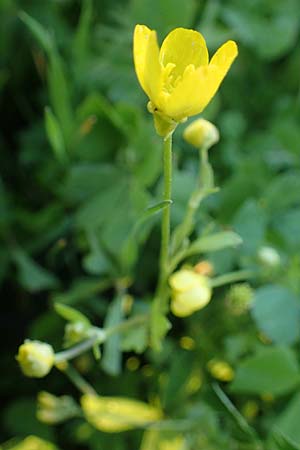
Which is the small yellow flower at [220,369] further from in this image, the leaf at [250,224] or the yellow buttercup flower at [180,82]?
the yellow buttercup flower at [180,82]

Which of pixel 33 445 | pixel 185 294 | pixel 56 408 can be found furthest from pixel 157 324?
pixel 33 445

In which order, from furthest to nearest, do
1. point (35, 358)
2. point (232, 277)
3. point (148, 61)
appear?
point (232, 277)
point (35, 358)
point (148, 61)

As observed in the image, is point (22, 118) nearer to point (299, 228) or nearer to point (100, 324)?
point (100, 324)

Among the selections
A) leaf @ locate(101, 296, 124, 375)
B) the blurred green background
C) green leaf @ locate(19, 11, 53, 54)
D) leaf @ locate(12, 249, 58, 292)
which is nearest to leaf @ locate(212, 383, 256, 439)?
the blurred green background

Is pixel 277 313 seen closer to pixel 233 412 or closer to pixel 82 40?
pixel 233 412

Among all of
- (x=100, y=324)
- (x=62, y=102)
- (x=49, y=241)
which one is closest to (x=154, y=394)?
(x=100, y=324)
